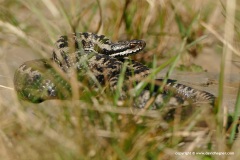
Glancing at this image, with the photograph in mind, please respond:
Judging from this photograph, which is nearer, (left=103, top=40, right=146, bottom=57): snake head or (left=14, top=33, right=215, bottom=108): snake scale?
(left=14, top=33, right=215, bottom=108): snake scale

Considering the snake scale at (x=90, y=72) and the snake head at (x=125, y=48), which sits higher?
the snake head at (x=125, y=48)

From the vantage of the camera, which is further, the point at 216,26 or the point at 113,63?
the point at 216,26

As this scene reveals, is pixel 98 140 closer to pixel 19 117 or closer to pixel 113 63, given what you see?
pixel 19 117

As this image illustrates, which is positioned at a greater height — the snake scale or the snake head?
the snake head

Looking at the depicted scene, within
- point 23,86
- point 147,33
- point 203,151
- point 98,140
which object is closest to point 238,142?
point 203,151

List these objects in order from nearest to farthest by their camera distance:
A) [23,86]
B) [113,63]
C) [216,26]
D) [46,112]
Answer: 1. [46,112]
2. [23,86]
3. [113,63]
4. [216,26]

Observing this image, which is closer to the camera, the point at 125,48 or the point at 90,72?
the point at 90,72

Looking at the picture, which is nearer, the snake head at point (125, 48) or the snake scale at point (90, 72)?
the snake scale at point (90, 72)
